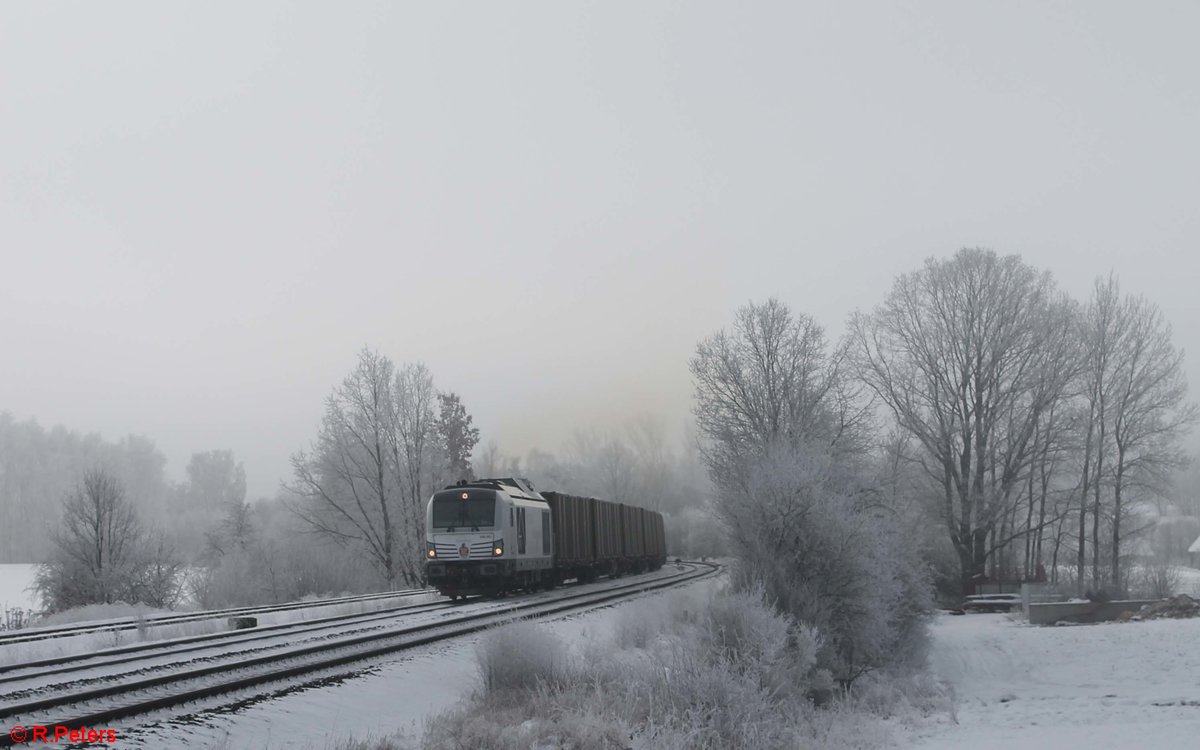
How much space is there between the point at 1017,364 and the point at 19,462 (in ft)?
330

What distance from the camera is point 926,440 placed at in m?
37.8

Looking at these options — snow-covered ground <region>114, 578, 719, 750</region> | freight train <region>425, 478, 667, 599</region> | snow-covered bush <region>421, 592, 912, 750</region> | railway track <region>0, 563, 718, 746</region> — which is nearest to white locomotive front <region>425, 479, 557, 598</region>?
freight train <region>425, 478, 667, 599</region>

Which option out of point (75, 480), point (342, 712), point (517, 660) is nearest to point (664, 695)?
point (517, 660)

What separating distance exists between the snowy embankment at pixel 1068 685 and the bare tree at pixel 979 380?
7253 mm

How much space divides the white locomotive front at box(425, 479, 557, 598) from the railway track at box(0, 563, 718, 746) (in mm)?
6811

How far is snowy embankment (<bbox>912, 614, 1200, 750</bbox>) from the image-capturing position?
16.8 meters

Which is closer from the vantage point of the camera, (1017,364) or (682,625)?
(682,625)

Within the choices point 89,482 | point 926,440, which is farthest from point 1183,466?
point 89,482

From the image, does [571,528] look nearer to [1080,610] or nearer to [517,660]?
[1080,610]

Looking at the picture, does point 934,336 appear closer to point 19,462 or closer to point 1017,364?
point 1017,364

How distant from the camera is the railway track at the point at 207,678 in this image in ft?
29.4

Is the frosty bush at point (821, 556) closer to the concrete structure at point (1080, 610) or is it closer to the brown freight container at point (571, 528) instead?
the brown freight container at point (571, 528)

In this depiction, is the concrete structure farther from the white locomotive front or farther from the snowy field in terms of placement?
the snowy field

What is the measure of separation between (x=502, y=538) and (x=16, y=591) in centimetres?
4090
